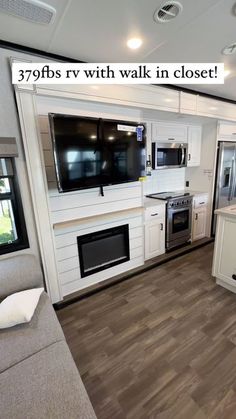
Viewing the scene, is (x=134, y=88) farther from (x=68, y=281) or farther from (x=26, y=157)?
(x=68, y=281)

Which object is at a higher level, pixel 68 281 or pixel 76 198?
pixel 76 198

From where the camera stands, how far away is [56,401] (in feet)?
3.01

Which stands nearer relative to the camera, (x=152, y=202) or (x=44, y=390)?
(x=44, y=390)

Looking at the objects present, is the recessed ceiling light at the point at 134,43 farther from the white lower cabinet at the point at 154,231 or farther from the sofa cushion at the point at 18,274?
the sofa cushion at the point at 18,274

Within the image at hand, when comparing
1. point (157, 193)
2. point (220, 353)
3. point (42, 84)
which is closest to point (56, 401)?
point (220, 353)

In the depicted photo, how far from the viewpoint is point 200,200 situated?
Answer: 361 cm

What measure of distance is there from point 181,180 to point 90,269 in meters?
2.70

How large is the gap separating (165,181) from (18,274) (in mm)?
2998

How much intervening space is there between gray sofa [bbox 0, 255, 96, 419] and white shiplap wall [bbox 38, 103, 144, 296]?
33.0 inches

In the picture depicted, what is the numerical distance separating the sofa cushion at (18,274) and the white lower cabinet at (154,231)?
1719mm

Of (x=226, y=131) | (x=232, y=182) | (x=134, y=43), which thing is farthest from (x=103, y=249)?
(x=226, y=131)

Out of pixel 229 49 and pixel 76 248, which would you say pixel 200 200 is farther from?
pixel 76 248

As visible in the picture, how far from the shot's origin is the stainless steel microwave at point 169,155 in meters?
3.15

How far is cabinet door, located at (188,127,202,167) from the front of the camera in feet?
11.7
